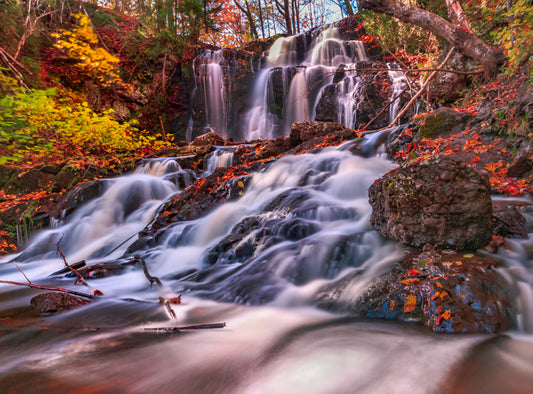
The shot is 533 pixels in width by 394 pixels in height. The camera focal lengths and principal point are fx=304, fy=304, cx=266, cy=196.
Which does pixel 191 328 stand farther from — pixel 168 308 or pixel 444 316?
pixel 444 316

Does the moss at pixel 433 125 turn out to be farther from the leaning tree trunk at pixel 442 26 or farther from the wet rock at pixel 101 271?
the wet rock at pixel 101 271

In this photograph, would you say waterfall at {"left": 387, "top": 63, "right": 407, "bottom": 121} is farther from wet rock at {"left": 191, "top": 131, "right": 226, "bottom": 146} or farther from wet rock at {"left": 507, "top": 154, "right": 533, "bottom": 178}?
wet rock at {"left": 507, "top": 154, "right": 533, "bottom": 178}

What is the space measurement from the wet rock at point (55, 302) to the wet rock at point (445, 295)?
2610 millimetres

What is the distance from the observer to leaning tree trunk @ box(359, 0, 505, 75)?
6176mm

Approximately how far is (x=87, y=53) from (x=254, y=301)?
42.5 feet

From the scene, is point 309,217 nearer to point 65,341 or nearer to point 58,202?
point 65,341

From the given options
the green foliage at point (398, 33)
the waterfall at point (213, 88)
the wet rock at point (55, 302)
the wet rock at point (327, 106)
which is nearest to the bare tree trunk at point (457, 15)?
the green foliage at point (398, 33)

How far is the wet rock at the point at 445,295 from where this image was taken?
80.7 inches

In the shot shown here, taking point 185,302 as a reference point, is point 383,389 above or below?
above

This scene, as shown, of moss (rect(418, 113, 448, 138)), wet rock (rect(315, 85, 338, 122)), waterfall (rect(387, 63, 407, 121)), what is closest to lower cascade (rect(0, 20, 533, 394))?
moss (rect(418, 113, 448, 138))

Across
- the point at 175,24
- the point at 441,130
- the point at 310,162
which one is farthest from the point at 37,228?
the point at 175,24

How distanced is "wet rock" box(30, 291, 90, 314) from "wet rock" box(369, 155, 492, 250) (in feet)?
10.7

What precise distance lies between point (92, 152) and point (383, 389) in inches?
378

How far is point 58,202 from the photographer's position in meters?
Result: 7.36
